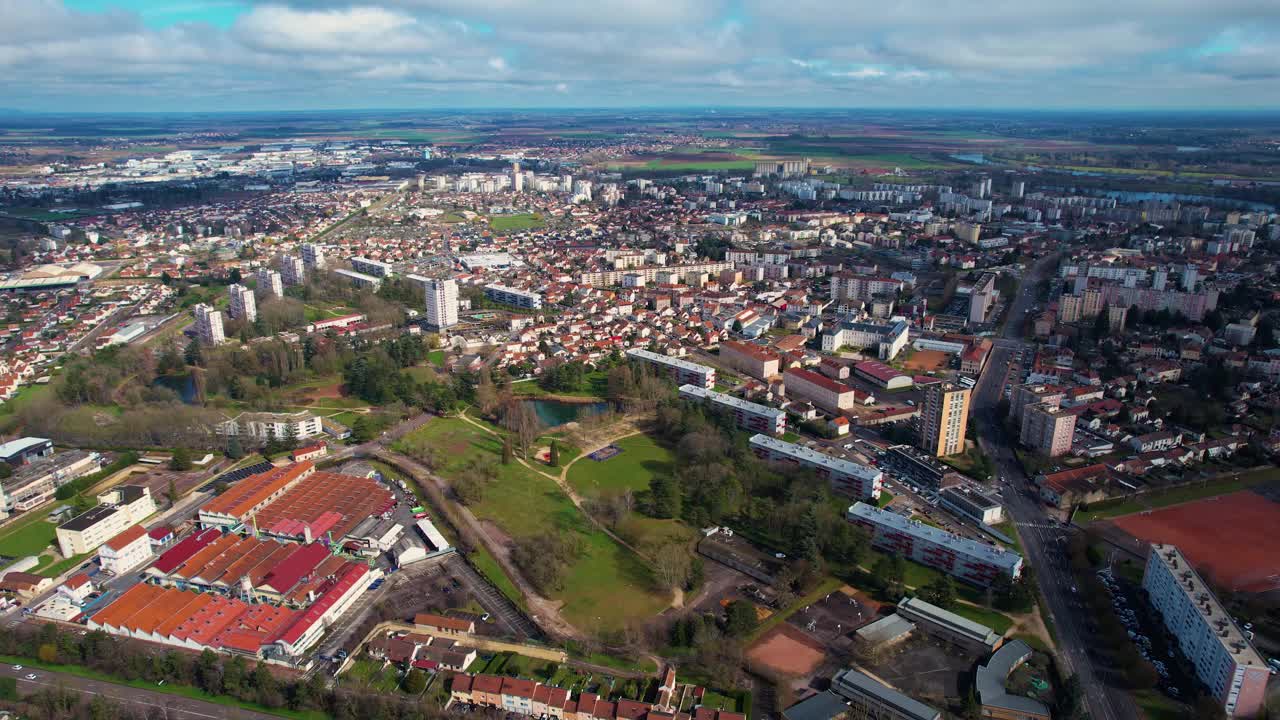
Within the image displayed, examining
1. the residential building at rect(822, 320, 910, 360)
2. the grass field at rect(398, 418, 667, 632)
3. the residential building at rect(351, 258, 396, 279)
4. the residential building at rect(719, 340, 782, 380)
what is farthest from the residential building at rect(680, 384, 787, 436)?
the residential building at rect(351, 258, 396, 279)

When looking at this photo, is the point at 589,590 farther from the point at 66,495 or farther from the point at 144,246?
the point at 144,246

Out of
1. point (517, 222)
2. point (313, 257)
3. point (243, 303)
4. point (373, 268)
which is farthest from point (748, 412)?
point (517, 222)

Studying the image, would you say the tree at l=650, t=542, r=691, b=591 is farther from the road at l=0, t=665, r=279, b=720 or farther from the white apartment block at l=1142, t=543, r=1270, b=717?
the white apartment block at l=1142, t=543, r=1270, b=717

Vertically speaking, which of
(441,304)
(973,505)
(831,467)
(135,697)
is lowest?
(135,697)

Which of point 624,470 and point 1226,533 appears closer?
point 1226,533

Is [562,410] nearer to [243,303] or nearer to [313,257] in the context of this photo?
[243,303]

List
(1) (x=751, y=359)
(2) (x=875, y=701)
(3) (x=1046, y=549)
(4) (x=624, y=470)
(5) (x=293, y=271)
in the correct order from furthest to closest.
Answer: (5) (x=293, y=271)
(1) (x=751, y=359)
(4) (x=624, y=470)
(3) (x=1046, y=549)
(2) (x=875, y=701)

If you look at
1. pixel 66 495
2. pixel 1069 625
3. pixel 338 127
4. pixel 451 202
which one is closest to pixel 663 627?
pixel 1069 625
